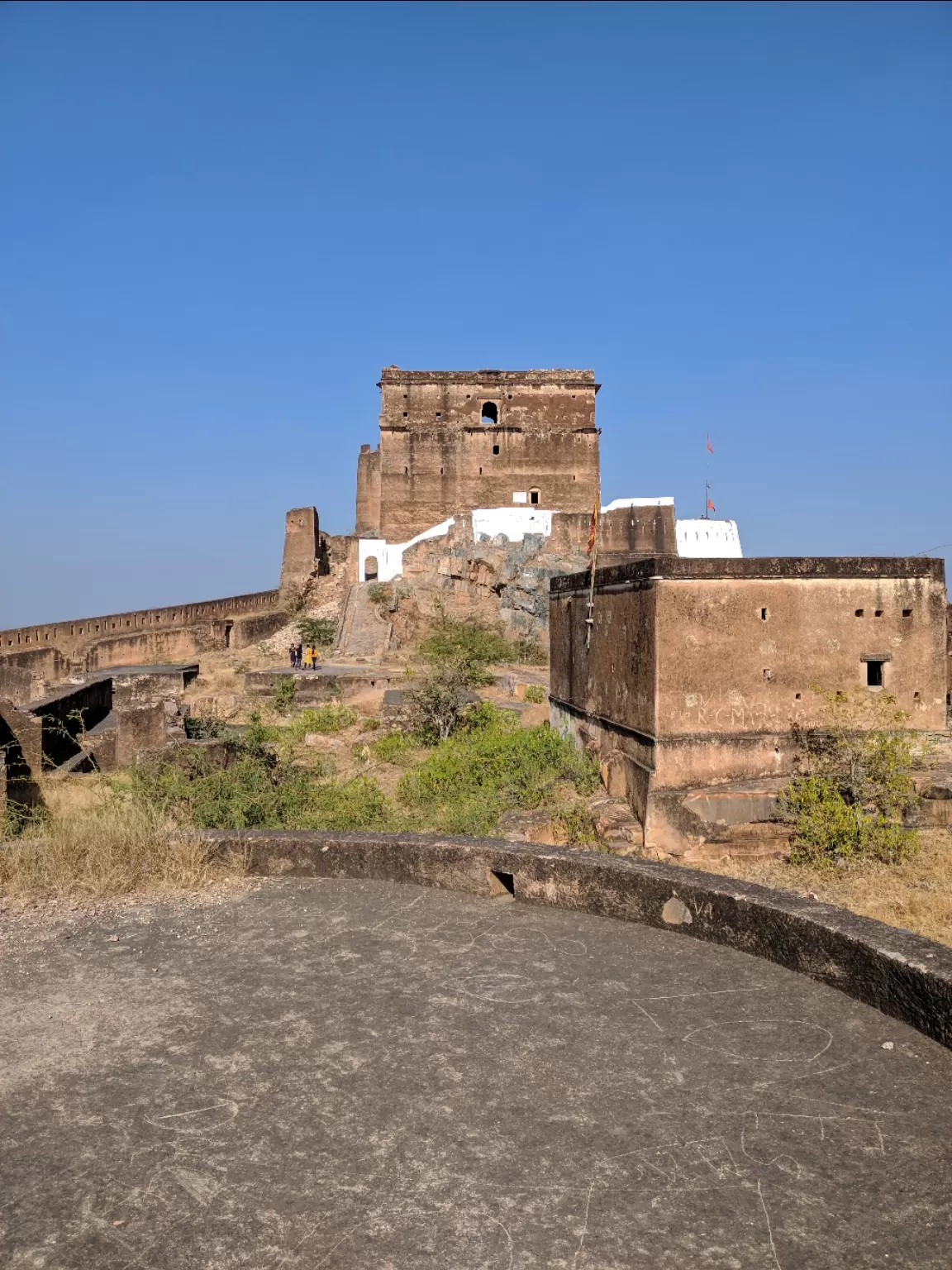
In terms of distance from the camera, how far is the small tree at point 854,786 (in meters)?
7.94

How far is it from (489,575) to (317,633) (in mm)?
5244

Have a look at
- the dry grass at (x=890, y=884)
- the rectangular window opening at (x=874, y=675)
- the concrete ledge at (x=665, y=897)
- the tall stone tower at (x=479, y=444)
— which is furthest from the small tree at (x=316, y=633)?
the concrete ledge at (x=665, y=897)

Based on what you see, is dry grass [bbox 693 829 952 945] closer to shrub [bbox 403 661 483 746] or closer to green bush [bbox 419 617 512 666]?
shrub [bbox 403 661 483 746]

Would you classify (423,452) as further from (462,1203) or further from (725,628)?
Result: (462,1203)

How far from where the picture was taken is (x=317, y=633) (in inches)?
1071

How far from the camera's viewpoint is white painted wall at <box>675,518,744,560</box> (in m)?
30.1

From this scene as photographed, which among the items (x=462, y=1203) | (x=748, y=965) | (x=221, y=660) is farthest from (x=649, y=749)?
(x=221, y=660)

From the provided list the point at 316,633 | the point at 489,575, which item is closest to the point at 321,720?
the point at 316,633

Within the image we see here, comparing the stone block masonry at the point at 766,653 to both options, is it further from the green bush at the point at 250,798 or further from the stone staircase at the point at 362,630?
the stone staircase at the point at 362,630

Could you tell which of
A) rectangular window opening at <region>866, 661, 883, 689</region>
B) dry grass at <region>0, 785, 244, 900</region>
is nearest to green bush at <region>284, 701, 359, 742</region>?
rectangular window opening at <region>866, 661, 883, 689</region>

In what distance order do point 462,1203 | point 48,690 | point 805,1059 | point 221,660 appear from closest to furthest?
point 462,1203 → point 805,1059 → point 48,690 → point 221,660

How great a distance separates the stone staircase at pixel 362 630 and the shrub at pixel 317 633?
0.40 m

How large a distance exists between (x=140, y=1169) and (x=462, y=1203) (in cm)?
77

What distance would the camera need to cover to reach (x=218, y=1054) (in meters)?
2.82
